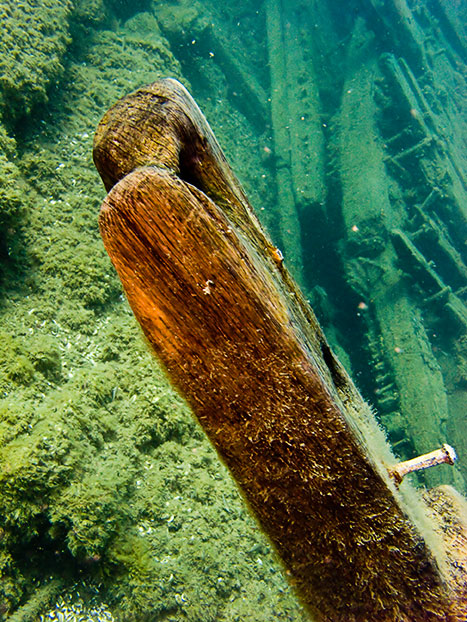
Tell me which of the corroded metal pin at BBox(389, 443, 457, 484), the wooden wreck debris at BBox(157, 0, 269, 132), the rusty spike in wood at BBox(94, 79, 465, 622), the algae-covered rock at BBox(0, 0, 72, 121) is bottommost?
the corroded metal pin at BBox(389, 443, 457, 484)

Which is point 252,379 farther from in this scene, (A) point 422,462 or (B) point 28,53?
(B) point 28,53

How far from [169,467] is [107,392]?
2.93ft

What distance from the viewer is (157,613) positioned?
2.37 meters

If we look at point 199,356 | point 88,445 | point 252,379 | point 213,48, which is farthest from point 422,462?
point 213,48

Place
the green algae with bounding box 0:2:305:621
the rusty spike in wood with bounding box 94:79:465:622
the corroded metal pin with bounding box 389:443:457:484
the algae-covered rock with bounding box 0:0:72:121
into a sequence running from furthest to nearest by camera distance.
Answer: the algae-covered rock with bounding box 0:0:72:121 < the green algae with bounding box 0:2:305:621 < the corroded metal pin with bounding box 389:443:457:484 < the rusty spike in wood with bounding box 94:79:465:622

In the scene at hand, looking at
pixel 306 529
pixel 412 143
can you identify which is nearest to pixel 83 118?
pixel 306 529

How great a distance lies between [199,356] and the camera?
0.93 metres

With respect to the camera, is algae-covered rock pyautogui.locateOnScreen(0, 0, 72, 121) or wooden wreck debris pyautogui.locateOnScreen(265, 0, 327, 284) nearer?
algae-covered rock pyautogui.locateOnScreen(0, 0, 72, 121)

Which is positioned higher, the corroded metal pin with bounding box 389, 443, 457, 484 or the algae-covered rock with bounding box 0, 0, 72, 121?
the algae-covered rock with bounding box 0, 0, 72, 121

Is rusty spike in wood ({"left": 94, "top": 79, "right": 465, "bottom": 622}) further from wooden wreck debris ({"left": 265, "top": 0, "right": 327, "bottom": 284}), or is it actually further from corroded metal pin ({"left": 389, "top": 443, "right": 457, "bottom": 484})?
wooden wreck debris ({"left": 265, "top": 0, "right": 327, "bottom": 284})

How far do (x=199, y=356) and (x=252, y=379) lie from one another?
6.6 inches

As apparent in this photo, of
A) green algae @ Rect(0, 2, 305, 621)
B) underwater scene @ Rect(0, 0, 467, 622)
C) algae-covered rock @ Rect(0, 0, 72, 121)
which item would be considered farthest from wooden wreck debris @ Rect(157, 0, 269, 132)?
green algae @ Rect(0, 2, 305, 621)

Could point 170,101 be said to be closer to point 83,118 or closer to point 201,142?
point 201,142

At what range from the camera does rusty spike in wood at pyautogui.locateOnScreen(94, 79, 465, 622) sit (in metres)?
0.90
